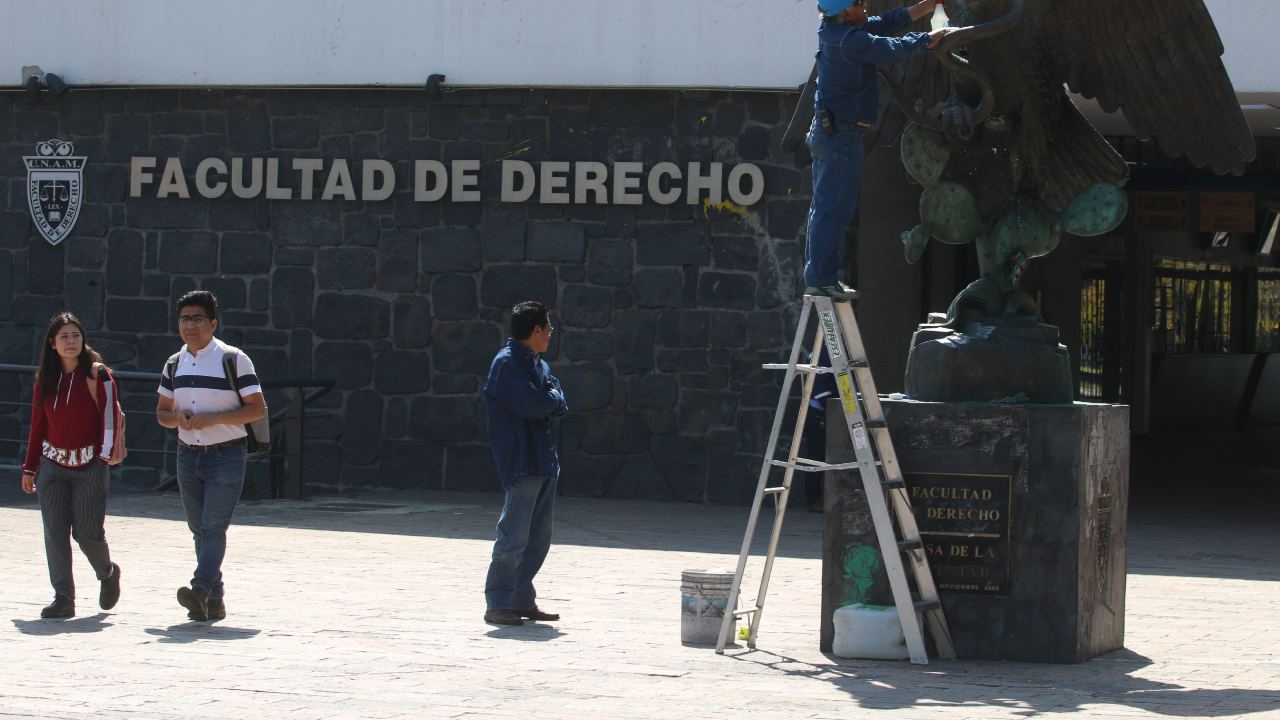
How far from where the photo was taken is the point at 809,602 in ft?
31.3

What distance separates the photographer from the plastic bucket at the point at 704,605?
8047 mm

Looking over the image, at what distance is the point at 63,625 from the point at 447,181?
23.1 ft

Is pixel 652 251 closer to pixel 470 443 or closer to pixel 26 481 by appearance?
pixel 470 443

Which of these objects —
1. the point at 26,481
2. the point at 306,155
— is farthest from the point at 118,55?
the point at 26,481

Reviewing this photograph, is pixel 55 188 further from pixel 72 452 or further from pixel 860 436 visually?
pixel 860 436

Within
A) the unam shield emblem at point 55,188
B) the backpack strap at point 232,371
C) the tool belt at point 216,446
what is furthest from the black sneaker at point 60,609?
the unam shield emblem at point 55,188

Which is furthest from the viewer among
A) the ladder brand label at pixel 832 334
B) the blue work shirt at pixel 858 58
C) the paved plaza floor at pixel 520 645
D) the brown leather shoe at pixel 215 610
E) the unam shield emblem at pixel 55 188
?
the unam shield emblem at pixel 55 188

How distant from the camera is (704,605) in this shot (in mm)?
8047

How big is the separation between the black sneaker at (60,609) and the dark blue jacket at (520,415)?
2.16 meters

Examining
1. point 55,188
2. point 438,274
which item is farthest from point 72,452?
point 55,188

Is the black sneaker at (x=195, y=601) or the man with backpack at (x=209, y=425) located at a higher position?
the man with backpack at (x=209, y=425)

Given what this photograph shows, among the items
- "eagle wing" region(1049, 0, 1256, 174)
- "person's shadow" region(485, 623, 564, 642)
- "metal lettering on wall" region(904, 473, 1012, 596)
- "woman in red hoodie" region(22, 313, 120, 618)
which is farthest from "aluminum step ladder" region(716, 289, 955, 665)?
"woman in red hoodie" region(22, 313, 120, 618)

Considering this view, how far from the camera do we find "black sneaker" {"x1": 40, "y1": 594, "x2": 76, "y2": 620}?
28.3ft

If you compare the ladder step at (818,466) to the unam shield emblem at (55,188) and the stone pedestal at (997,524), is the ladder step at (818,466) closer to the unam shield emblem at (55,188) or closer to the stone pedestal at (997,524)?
the stone pedestal at (997,524)
